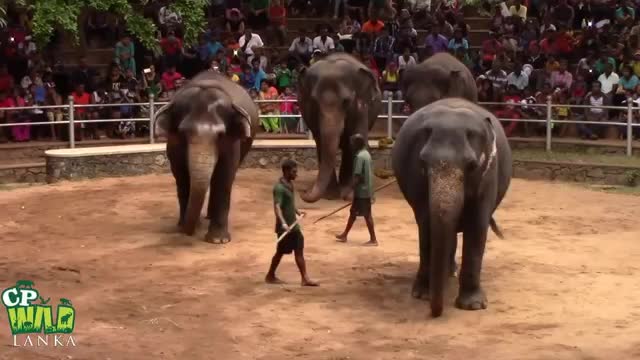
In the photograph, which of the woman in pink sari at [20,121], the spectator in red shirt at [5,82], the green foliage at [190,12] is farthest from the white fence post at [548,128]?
the spectator in red shirt at [5,82]

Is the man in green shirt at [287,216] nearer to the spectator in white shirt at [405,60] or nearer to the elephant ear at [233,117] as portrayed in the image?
the elephant ear at [233,117]

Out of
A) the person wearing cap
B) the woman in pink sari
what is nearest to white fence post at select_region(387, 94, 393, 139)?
the person wearing cap

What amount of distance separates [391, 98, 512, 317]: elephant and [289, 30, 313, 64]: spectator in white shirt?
40.8 ft

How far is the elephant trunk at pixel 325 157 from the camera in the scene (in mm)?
16578

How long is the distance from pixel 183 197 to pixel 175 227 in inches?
21.7

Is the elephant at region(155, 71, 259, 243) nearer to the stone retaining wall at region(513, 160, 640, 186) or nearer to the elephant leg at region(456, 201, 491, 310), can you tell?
the elephant leg at region(456, 201, 491, 310)

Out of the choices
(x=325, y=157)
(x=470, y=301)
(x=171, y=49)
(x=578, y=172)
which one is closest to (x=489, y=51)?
(x=578, y=172)

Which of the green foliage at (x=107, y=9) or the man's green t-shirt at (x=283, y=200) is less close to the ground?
the green foliage at (x=107, y=9)

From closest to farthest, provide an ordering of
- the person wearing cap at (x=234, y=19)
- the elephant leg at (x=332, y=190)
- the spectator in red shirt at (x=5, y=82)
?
1. the elephant leg at (x=332, y=190)
2. the spectator in red shirt at (x=5, y=82)
3. the person wearing cap at (x=234, y=19)

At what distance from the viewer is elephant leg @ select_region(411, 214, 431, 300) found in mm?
11094

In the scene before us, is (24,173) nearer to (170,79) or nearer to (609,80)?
(170,79)

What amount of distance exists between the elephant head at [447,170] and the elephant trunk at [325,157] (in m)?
5.64

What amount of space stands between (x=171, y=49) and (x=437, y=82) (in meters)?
6.78

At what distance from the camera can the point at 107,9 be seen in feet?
65.1
